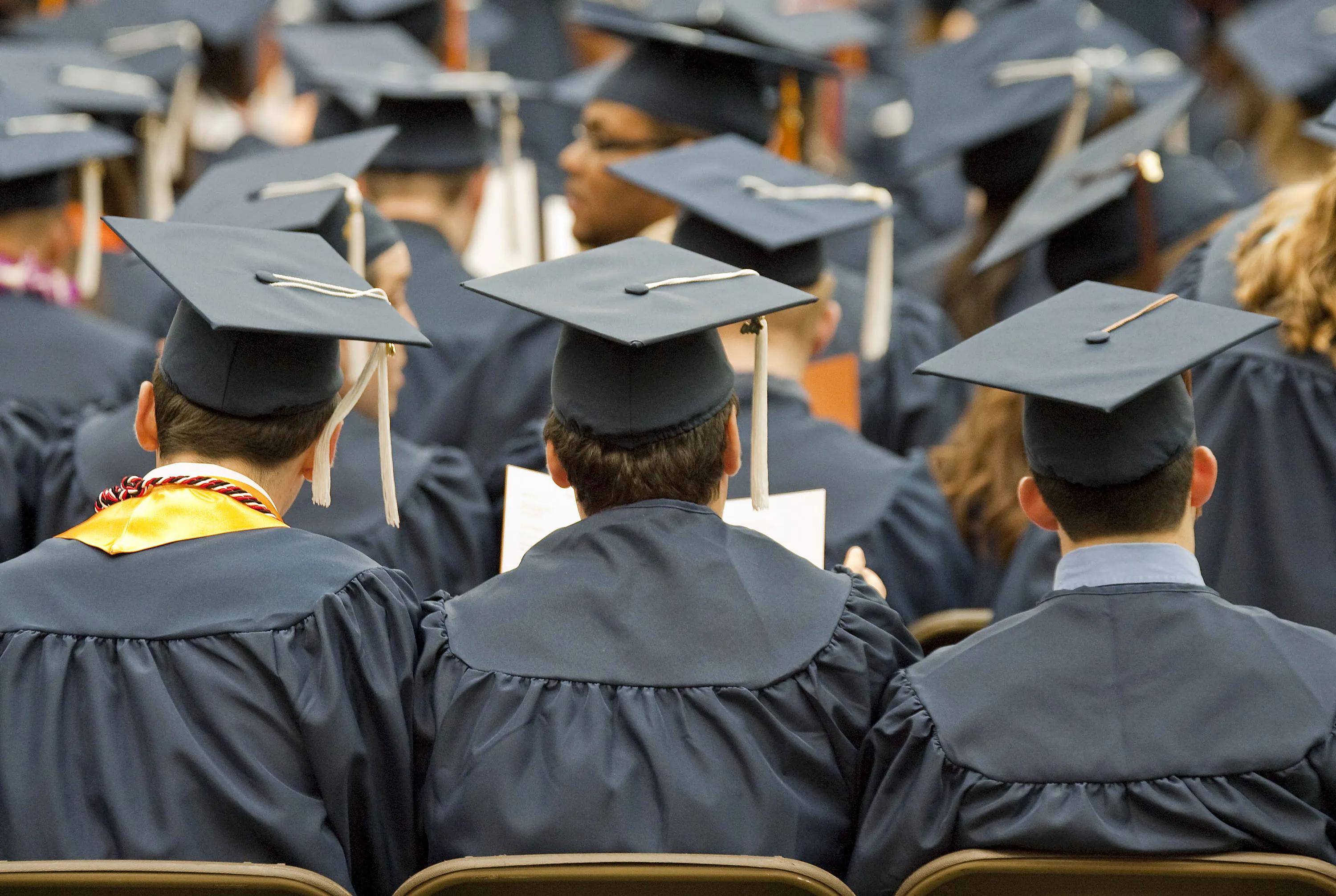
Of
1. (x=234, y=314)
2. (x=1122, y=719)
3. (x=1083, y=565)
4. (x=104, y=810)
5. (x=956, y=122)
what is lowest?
(x=104, y=810)

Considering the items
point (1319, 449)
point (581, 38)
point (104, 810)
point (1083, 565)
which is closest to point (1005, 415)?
point (1319, 449)

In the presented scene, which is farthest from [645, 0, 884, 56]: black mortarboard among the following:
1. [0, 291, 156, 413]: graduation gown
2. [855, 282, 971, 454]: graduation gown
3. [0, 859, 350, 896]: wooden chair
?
[0, 859, 350, 896]: wooden chair

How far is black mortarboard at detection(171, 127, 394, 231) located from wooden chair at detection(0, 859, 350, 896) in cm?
162

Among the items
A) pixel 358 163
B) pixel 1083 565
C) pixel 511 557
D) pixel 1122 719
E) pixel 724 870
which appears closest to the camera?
pixel 724 870

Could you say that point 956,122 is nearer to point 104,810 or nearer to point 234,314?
point 234,314

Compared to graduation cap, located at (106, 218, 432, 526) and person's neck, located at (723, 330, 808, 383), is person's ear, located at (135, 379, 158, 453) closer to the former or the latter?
graduation cap, located at (106, 218, 432, 526)

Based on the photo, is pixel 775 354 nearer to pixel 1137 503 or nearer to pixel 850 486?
pixel 850 486

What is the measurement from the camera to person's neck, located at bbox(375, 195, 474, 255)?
16.6 ft

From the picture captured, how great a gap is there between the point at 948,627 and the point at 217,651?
1.47 meters

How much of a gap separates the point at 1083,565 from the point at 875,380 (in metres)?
2.19

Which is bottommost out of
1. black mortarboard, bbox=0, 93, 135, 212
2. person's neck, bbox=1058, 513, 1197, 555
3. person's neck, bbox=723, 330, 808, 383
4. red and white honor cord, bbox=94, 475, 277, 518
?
person's neck, bbox=1058, 513, 1197, 555

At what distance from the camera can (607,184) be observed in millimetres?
4648

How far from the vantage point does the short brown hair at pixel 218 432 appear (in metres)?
2.37

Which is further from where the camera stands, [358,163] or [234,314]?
[358,163]
